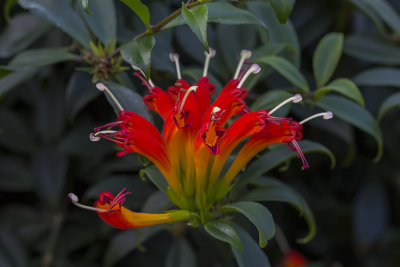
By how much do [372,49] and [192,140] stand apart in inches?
24.8

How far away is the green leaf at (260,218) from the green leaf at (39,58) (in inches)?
15.8

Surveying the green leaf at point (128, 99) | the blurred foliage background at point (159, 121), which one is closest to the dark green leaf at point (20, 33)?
the blurred foliage background at point (159, 121)

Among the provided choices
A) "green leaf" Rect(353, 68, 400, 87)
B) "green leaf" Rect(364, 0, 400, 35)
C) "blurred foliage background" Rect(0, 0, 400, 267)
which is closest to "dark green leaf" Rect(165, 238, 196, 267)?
"blurred foliage background" Rect(0, 0, 400, 267)

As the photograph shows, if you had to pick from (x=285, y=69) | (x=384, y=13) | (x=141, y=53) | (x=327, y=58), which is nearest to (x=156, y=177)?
(x=141, y=53)

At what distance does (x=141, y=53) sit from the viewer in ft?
2.22

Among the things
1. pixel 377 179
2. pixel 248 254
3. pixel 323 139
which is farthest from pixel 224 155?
pixel 377 179

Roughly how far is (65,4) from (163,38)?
0.63 ft

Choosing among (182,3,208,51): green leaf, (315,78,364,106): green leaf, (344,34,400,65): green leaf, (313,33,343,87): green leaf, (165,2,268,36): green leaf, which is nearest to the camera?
(182,3,208,51): green leaf

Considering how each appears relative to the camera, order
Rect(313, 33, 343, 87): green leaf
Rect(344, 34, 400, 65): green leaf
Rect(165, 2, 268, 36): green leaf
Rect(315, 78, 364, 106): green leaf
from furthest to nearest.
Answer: Rect(344, 34, 400, 65): green leaf, Rect(313, 33, 343, 87): green leaf, Rect(315, 78, 364, 106): green leaf, Rect(165, 2, 268, 36): green leaf

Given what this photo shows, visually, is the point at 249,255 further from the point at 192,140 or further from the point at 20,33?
the point at 20,33

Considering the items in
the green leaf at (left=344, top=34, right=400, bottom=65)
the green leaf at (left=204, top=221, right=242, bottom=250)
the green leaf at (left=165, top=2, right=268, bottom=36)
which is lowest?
the green leaf at (left=344, top=34, right=400, bottom=65)

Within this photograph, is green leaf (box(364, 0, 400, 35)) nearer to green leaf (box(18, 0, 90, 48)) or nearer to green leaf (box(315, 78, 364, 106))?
green leaf (box(315, 78, 364, 106))

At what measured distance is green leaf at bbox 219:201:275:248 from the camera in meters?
0.63

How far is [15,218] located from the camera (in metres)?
1.22
